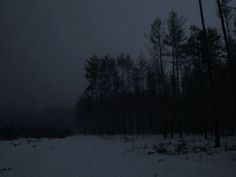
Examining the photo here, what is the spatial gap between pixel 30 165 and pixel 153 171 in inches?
302

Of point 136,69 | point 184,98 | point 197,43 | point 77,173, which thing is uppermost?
point 136,69

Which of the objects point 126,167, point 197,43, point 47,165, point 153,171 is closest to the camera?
point 153,171

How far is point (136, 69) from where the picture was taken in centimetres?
4922

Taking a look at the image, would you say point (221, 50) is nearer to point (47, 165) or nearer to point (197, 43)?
point (197, 43)

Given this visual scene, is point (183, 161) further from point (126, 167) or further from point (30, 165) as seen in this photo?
point (30, 165)

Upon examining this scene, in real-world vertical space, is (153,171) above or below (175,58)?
below

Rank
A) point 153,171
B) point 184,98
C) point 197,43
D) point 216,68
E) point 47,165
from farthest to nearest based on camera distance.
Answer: point 184,98
point 216,68
point 197,43
point 47,165
point 153,171

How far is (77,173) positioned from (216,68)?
76.9ft

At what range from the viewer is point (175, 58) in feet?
96.8

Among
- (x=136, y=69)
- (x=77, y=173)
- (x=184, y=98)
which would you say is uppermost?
(x=136, y=69)

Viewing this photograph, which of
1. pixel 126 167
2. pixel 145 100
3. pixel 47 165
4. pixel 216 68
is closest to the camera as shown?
pixel 126 167

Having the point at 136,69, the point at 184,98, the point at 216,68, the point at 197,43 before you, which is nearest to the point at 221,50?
the point at 216,68

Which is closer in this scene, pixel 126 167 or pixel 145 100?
pixel 126 167

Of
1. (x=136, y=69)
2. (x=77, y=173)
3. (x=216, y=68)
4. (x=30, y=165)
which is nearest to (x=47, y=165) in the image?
(x=30, y=165)
